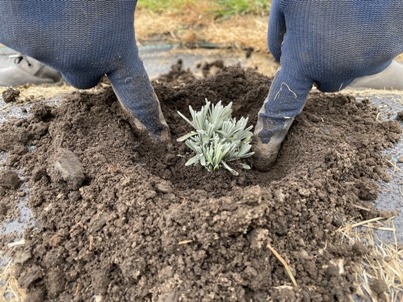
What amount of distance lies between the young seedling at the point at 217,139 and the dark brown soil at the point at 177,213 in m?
0.09

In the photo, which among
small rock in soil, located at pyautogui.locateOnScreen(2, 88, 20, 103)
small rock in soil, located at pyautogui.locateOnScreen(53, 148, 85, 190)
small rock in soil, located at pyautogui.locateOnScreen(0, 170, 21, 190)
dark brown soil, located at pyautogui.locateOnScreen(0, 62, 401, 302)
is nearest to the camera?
dark brown soil, located at pyautogui.locateOnScreen(0, 62, 401, 302)

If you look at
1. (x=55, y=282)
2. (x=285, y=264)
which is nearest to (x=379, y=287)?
(x=285, y=264)

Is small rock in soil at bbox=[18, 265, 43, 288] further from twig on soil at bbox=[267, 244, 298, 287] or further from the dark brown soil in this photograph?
twig on soil at bbox=[267, 244, 298, 287]

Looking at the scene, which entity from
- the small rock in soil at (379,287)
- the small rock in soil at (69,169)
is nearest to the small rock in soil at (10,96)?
the small rock in soil at (69,169)

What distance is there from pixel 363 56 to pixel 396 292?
2.79 feet

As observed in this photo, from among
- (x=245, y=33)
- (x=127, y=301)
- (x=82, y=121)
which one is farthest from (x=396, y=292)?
(x=245, y=33)

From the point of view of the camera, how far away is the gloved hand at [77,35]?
132 centimetres

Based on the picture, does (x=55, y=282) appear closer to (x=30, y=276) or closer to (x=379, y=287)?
(x=30, y=276)

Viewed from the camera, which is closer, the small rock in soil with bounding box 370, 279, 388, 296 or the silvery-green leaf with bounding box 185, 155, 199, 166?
the small rock in soil with bounding box 370, 279, 388, 296

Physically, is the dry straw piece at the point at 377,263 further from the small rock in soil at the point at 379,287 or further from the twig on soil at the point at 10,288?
the twig on soil at the point at 10,288

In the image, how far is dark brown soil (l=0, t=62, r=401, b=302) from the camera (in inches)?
50.8

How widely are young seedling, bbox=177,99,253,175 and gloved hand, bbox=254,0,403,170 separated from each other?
0.22 meters

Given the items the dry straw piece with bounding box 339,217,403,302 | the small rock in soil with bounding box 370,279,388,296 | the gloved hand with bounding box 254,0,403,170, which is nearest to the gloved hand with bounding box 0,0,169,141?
the gloved hand with bounding box 254,0,403,170

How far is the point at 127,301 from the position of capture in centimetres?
130
